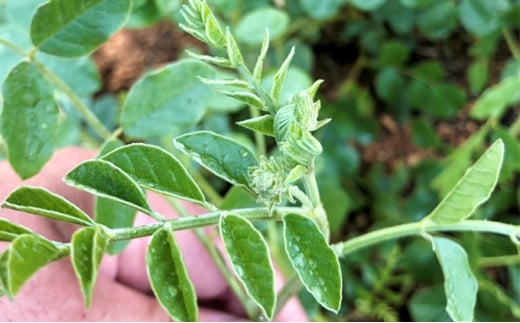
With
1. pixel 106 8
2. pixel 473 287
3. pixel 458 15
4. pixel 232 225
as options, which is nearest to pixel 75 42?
pixel 106 8

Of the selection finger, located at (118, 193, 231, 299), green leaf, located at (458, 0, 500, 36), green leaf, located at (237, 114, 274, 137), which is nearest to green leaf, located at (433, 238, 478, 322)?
green leaf, located at (237, 114, 274, 137)

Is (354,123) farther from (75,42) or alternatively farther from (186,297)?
(186,297)

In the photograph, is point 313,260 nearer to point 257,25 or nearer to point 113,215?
point 113,215

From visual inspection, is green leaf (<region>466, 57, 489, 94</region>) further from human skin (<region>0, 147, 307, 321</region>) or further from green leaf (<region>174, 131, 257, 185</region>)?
green leaf (<region>174, 131, 257, 185</region>)

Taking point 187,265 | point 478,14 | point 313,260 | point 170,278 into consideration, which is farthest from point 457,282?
point 478,14

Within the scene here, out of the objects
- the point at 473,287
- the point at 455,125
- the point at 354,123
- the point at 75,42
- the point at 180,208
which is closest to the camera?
the point at 473,287
